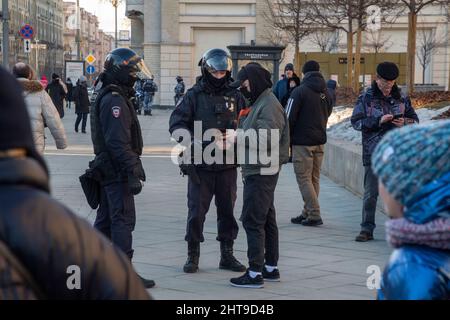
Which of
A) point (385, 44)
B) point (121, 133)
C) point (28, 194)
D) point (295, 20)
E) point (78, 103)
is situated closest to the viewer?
point (28, 194)

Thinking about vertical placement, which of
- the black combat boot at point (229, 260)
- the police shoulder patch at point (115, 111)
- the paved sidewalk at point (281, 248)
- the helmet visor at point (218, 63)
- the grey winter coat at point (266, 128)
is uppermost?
the helmet visor at point (218, 63)

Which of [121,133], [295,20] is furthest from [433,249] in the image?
[295,20]

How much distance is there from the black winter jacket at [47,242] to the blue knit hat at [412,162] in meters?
0.90

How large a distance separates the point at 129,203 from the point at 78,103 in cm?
2129

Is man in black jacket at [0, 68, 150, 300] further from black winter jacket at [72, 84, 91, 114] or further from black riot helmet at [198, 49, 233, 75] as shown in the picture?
black winter jacket at [72, 84, 91, 114]

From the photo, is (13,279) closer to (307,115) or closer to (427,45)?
(307,115)

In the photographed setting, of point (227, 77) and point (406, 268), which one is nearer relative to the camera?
point (406, 268)

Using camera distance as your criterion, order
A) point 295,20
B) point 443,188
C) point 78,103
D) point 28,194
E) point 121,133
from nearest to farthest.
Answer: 1. point 28,194
2. point 443,188
3. point 121,133
4. point 78,103
5. point 295,20

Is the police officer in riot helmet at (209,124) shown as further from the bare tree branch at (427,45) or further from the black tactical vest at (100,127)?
the bare tree branch at (427,45)

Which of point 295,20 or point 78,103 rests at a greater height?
point 295,20

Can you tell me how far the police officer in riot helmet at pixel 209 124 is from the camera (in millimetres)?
8039

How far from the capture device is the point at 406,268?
2.59 meters

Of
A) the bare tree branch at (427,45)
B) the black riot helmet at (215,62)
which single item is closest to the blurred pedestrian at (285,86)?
the black riot helmet at (215,62)

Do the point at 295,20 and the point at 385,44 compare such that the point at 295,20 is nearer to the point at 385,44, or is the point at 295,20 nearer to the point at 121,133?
the point at 385,44
